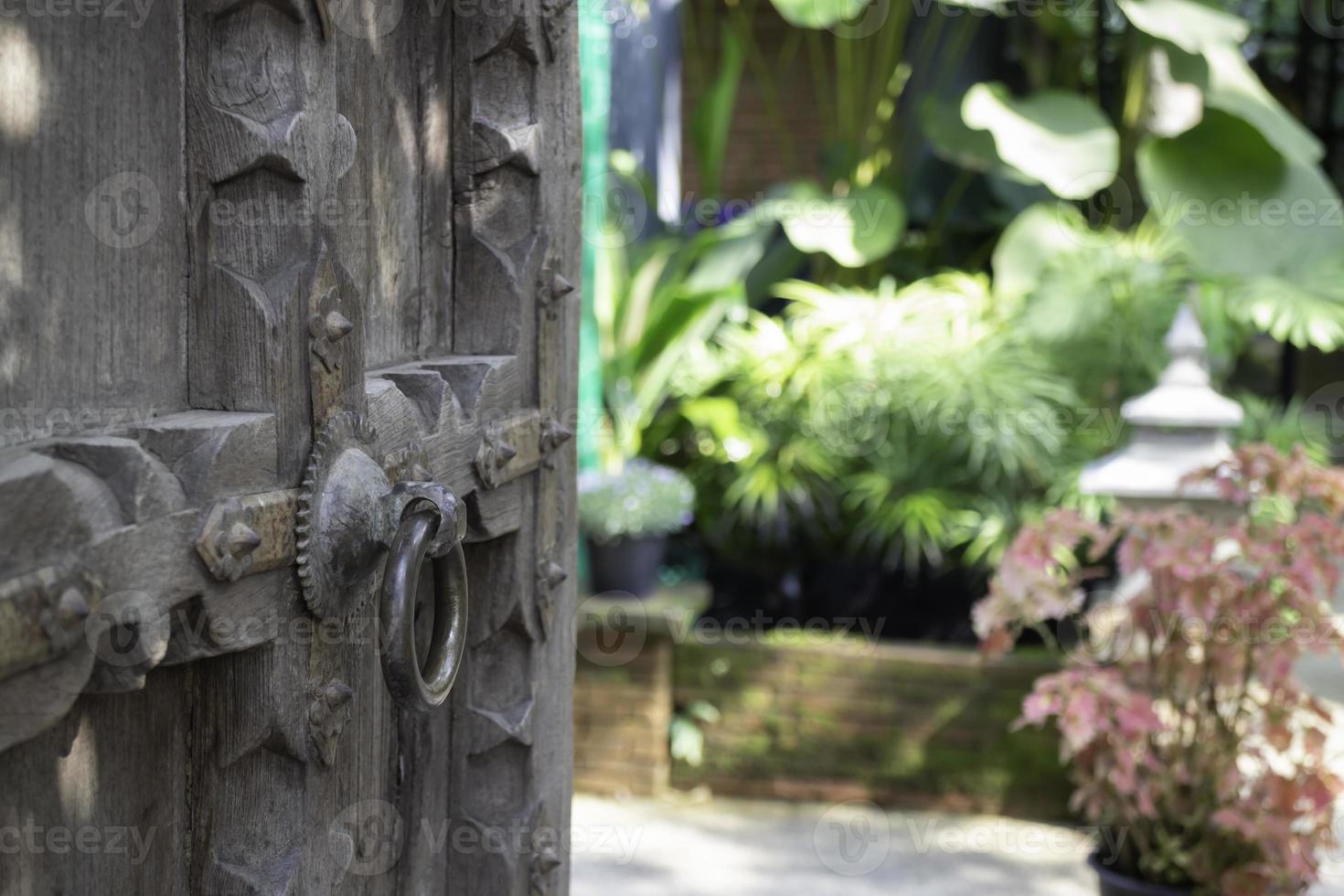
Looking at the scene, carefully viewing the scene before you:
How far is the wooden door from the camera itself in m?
0.87

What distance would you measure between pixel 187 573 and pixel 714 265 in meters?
4.70

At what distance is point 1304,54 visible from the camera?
789 cm

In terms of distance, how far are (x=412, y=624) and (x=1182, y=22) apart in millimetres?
Result: 4900

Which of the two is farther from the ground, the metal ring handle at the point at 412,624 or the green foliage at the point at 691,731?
the metal ring handle at the point at 412,624

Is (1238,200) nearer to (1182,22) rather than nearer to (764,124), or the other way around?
(1182,22)

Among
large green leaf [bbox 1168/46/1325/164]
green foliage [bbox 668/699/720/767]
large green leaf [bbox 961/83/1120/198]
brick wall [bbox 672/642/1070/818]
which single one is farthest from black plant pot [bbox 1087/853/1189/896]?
large green leaf [bbox 1168/46/1325/164]

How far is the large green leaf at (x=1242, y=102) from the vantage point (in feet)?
18.0

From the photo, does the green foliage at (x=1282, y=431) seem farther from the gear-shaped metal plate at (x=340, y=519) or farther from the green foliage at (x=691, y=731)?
the gear-shaped metal plate at (x=340, y=519)

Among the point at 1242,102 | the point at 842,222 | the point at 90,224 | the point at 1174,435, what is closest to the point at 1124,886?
the point at 1174,435

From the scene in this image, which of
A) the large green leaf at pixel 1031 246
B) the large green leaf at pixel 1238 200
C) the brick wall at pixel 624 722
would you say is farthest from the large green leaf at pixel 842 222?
the brick wall at pixel 624 722

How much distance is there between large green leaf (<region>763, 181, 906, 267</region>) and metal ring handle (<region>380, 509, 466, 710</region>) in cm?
435

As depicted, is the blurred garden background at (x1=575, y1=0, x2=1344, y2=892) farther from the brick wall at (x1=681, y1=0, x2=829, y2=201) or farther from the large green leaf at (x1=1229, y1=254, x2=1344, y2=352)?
the brick wall at (x1=681, y1=0, x2=829, y2=201)

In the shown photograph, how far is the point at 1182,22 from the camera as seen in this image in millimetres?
5172

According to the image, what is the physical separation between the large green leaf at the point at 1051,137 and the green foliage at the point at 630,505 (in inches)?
68.6
